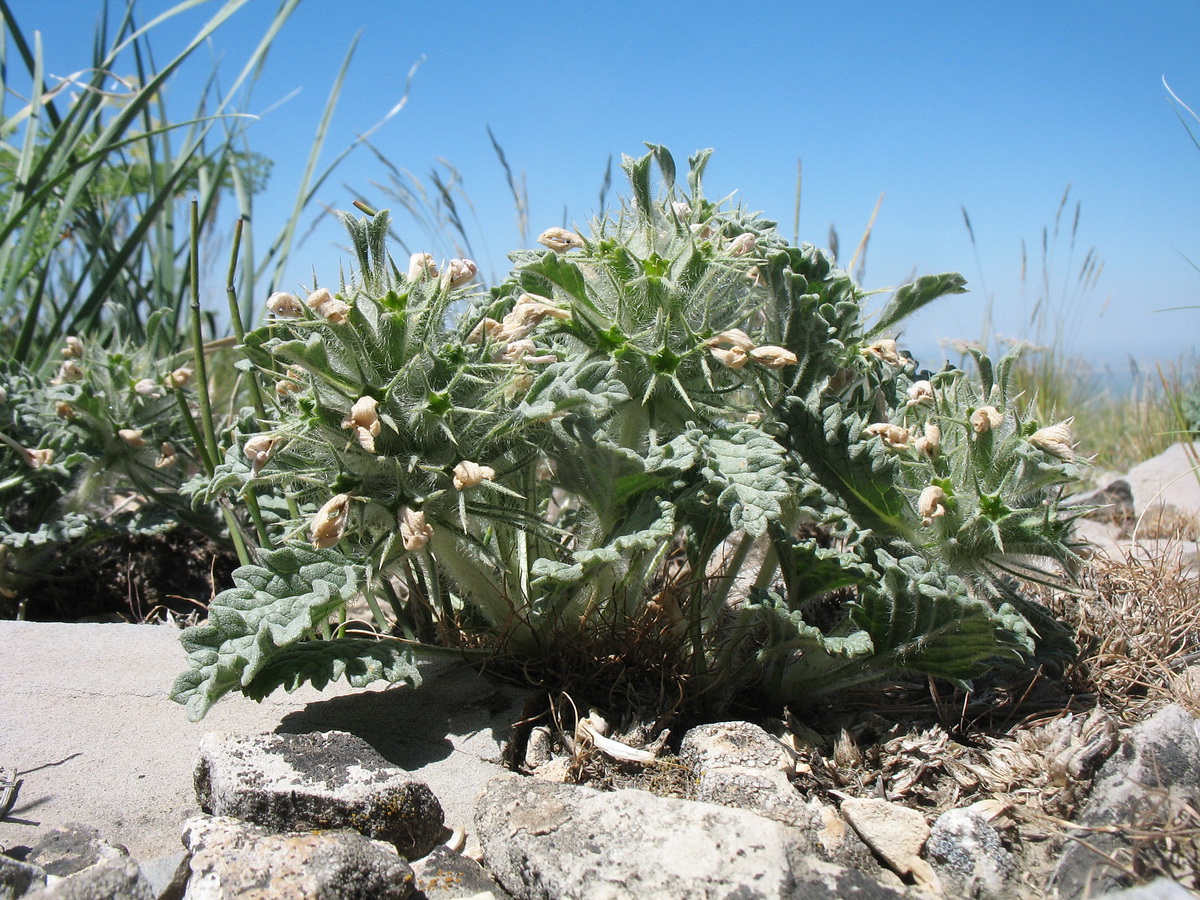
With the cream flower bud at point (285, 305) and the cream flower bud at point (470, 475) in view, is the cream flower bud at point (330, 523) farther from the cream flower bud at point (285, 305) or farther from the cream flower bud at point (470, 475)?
the cream flower bud at point (285, 305)

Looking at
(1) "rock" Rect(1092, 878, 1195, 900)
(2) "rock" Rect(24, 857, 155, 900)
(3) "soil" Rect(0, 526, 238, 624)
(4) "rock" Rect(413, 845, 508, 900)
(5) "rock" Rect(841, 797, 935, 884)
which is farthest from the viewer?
(3) "soil" Rect(0, 526, 238, 624)

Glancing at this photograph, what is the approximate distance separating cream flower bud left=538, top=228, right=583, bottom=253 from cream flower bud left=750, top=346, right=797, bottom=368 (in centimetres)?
58

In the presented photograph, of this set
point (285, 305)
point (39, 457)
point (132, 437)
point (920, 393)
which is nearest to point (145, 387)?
point (132, 437)

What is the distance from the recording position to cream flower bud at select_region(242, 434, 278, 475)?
6.43 feet

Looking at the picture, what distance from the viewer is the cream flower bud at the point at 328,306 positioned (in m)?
1.90

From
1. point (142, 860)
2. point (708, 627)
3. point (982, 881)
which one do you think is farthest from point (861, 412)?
point (142, 860)

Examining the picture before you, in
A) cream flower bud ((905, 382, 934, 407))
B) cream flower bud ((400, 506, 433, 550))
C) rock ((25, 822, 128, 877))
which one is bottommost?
rock ((25, 822, 128, 877))

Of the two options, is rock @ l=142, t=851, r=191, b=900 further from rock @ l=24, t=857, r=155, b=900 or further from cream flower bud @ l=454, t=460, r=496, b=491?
Result: cream flower bud @ l=454, t=460, r=496, b=491

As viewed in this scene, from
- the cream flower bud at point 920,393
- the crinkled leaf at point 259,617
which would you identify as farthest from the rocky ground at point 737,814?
the cream flower bud at point 920,393

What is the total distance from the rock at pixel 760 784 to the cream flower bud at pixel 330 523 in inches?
37.3

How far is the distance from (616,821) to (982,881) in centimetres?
72

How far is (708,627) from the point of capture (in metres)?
2.54

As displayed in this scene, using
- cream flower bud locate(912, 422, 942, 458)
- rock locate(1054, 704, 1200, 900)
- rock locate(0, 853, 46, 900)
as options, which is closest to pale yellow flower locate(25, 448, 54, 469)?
rock locate(0, 853, 46, 900)

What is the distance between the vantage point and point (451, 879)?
1680 millimetres
